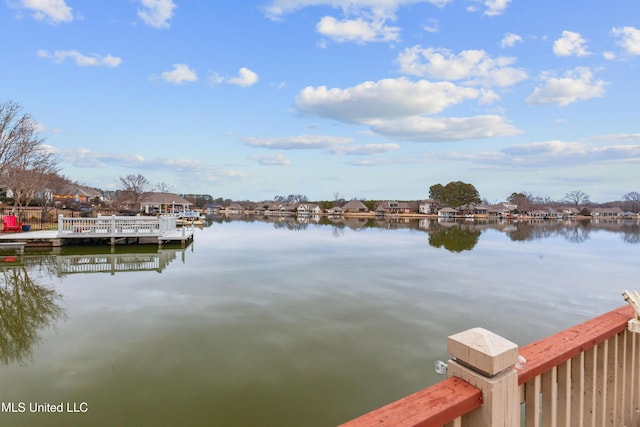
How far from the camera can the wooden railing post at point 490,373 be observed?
3.94ft

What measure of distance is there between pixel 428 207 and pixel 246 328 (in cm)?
8871

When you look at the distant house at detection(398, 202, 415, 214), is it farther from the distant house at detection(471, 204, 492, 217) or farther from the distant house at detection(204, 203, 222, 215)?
the distant house at detection(204, 203, 222, 215)

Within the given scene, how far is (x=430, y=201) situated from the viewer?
303 feet

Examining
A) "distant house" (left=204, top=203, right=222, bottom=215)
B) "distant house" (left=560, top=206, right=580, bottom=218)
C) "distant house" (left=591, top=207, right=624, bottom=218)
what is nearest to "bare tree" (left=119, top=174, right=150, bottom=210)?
"distant house" (left=204, top=203, right=222, bottom=215)

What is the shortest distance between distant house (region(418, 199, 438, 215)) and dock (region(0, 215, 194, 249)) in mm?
78989

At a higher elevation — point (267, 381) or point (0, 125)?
point (0, 125)

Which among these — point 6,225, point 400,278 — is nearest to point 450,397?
point 400,278

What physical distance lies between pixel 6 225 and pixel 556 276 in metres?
25.8

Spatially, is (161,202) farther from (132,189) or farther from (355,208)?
(355,208)

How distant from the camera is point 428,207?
9000 centimetres

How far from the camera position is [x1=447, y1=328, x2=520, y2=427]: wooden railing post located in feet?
3.94

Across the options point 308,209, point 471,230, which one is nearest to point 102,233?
point 471,230

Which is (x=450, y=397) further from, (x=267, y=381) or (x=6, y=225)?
(x=6, y=225)

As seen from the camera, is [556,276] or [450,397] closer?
[450,397]
